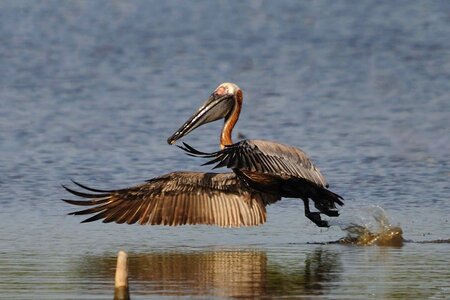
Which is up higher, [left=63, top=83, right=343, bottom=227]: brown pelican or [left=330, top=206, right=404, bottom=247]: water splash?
[left=63, top=83, right=343, bottom=227]: brown pelican

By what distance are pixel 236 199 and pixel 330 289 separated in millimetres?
2223

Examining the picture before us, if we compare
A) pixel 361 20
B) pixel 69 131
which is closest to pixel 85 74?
pixel 69 131

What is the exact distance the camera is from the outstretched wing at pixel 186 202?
11.2 m

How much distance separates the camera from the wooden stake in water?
7762 millimetres

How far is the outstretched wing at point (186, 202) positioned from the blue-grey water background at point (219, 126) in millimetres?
264

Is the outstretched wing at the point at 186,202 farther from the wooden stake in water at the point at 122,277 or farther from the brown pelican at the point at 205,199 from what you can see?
the wooden stake in water at the point at 122,277

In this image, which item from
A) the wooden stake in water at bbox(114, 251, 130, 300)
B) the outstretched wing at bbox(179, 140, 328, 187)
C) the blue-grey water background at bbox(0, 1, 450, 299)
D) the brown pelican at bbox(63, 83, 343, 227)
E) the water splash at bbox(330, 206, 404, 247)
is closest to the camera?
the wooden stake in water at bbox(114, 251, 130, 300)

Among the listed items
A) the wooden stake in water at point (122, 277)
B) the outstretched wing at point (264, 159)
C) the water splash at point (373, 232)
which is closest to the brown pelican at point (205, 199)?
the outstretched wing at point (264, 159)

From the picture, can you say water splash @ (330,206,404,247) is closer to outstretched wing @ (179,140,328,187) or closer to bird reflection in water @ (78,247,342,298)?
bird reflection in water @ (78,247,342,298)

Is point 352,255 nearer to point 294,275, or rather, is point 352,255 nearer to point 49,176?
point 294,275

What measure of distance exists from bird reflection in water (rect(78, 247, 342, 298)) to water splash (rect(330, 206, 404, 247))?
594 millimetres

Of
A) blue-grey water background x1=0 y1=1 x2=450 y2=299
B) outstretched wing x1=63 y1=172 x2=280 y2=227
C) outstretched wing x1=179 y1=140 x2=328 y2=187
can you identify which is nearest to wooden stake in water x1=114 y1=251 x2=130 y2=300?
blue-grey water background x1=0 y1=1 x2=450 y2=299

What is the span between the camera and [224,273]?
393 inches

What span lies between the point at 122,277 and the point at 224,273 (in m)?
2.18
